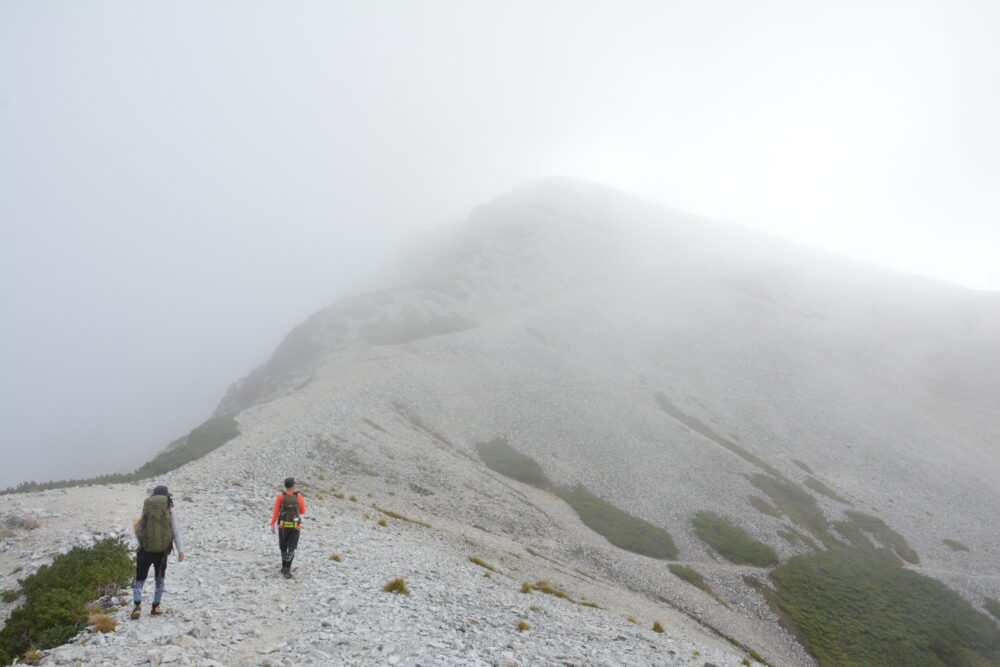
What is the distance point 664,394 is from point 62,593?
255 ft

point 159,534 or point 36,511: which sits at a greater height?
point 159,534

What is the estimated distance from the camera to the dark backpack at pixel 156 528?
14.0 m

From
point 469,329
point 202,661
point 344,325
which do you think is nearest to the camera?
point 202,661

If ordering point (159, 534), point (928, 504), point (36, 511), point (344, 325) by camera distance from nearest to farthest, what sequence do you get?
1. point (159, 534)
2. point (36, 511)
3. point (928, 504)
4. point (344, 325)

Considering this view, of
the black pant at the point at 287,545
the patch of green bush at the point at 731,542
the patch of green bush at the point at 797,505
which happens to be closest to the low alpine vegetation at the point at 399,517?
the black pant at the point at 287,545

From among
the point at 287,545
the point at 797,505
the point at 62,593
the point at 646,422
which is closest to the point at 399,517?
the point at 287,545

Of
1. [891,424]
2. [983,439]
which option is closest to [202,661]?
[891,424]

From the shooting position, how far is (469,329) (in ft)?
304

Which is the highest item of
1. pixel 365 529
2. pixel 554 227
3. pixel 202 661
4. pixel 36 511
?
pixel 554 227

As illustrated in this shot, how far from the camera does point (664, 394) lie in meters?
80.9

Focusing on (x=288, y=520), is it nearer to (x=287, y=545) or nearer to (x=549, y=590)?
(x=287, y=545)

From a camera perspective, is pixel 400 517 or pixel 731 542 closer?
pixel 400 517

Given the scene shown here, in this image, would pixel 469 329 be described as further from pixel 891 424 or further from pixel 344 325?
pixel 891 424

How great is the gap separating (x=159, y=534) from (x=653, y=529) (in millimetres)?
43847
